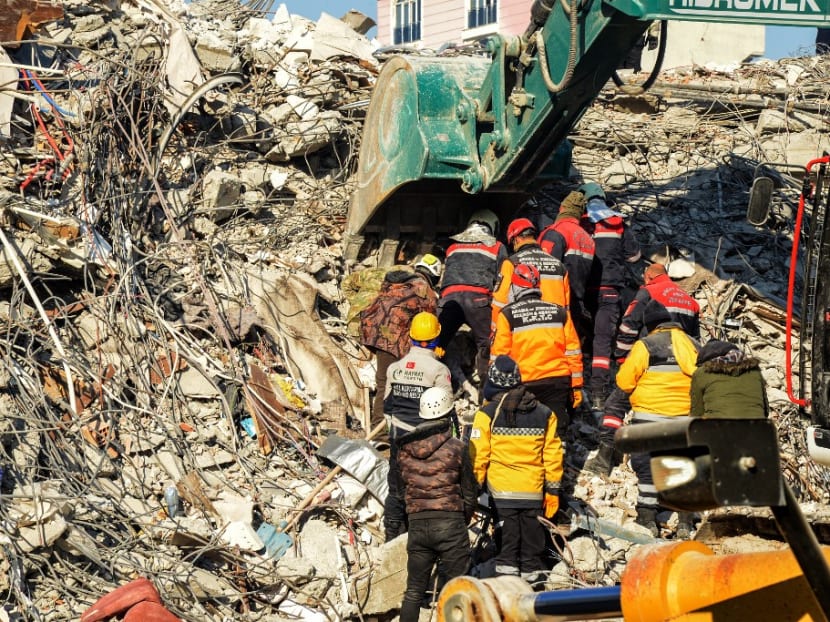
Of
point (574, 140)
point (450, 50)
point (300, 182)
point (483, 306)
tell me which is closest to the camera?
point (483, 306)

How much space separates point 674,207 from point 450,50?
3896 mm

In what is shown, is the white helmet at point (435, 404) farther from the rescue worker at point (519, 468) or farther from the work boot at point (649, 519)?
the work boot at point (649, 519)

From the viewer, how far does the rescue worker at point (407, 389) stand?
7.15 metres

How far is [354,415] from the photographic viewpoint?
859 cm

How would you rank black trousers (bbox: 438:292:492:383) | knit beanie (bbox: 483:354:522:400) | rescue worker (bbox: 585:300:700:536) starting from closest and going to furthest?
1. knit beanie (bbox: 483:354:522:400)
2. rescue worker (bbox: 585:300:700:536)
3. black trousers (bbox: 438:292:492:383)

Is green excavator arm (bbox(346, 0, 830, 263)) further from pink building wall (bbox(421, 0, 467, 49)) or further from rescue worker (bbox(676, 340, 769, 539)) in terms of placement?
pink building wall (bbox(421, 0, 467, 49))

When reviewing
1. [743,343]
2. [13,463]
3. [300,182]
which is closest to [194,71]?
[300,182]

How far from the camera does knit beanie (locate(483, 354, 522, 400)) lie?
6.96 m

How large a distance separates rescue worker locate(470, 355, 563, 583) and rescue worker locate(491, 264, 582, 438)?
726 mm

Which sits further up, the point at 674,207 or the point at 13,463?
the point at 674,207

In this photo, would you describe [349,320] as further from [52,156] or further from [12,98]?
[12,98]

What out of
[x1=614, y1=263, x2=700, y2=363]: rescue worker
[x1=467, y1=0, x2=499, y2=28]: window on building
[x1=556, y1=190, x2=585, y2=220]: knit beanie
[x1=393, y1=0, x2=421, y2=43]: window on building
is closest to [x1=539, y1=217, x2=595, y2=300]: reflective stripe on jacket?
[x1=556, y1=190, x2=585, y2=220]: knit beanie

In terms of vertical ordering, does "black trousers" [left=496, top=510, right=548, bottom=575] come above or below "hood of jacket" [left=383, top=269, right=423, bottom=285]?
below

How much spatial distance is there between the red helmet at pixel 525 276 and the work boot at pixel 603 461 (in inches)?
52.9
